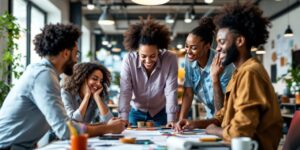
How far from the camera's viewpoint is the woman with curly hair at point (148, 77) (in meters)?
3.23

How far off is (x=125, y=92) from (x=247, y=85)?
5.28 feet

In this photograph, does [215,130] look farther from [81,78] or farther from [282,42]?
[282,42]

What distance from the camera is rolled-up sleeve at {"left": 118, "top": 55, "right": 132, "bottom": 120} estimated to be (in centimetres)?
323

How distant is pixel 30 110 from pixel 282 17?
1095cm

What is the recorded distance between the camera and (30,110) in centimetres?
214

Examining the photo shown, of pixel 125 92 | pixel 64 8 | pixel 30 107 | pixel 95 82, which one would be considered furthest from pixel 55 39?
pixel 64 8

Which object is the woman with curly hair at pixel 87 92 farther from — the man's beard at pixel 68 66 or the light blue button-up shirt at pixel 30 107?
the light blue button-up shirt at pixel 30 107

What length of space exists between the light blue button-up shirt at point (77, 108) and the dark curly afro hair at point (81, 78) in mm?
46

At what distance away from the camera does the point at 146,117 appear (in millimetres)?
3383

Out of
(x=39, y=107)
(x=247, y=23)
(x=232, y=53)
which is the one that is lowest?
(x=39, y=107)

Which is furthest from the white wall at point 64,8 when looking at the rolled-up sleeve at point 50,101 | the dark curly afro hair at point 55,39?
the rolled-up sleeve at point 50,101

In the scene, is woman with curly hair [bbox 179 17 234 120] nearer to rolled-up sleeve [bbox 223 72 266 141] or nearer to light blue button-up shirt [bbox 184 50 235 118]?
light blue button-up shirt [bbox 184 50 235 118]

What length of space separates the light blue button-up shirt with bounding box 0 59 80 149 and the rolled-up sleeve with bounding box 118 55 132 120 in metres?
1.08

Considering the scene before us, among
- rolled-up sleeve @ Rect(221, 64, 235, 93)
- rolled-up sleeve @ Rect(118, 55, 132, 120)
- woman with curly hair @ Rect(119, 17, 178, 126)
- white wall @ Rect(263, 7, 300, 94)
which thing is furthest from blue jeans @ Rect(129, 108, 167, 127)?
white wall @ Rect(263, 7, 300, 94)
